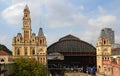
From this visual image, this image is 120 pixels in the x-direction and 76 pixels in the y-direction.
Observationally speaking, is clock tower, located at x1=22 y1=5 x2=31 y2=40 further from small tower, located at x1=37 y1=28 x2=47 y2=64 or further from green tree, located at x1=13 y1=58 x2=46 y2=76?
green tree, located at x1=13 y1=58 x2=46 y2=76

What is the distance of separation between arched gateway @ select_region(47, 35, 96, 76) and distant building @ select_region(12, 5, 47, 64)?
11556mm

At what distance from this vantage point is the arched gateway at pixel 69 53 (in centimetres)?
11856

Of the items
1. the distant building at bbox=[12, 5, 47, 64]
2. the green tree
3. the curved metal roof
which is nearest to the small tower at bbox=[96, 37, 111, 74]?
the curved metal roof

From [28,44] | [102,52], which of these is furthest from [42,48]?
[102,52]

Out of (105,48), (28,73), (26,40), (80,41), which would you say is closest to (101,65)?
(105,48)

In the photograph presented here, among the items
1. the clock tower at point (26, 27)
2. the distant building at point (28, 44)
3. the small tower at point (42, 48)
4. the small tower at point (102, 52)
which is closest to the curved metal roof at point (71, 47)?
the small tower at point (102, 52)

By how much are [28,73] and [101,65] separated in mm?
41862

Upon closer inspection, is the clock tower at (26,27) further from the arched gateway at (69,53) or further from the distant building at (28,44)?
the arched gateway at (69,53)

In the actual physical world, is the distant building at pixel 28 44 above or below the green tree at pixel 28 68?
above

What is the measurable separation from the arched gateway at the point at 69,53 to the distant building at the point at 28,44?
11.6 metres

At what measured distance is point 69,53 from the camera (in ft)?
398

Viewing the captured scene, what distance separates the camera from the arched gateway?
118562 mm

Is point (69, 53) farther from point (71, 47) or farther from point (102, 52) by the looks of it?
point (102, 52)

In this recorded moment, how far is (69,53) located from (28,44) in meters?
21.3
